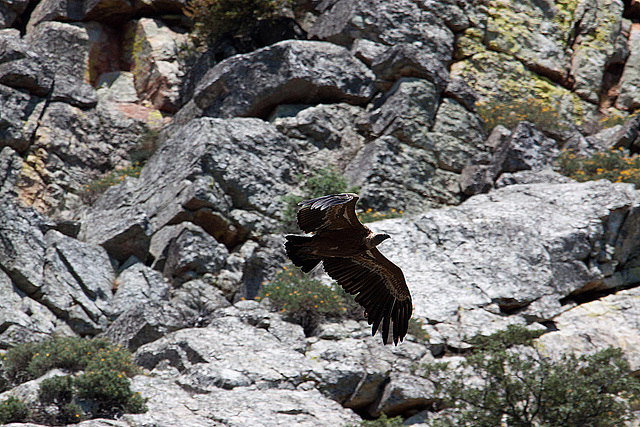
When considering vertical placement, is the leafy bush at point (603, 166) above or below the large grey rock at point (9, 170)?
above

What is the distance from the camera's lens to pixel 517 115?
16422 mm

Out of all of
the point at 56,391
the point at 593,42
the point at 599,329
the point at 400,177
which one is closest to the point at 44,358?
the point at 56,391

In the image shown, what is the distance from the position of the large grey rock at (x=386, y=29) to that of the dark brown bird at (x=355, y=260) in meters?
9.10

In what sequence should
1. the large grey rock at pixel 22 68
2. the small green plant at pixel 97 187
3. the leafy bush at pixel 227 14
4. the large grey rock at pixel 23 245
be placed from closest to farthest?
the large grey rock at pixel 23 245 → the small green plant at pixel 97 187 → the large grey rock at pixel 22 68 → the leafy bush at pixel 227 14

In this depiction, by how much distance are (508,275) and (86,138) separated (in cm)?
956

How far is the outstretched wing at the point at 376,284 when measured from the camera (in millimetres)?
8000

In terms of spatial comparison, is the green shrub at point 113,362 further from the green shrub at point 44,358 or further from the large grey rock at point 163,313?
the large grey rock at point 163,313

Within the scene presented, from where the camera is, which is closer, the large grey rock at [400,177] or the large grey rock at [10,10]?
the large grey rock at [400,177]

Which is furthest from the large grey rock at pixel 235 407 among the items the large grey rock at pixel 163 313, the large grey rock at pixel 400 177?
the large grey rock at pixel 400 177

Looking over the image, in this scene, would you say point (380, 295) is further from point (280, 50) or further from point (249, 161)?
point (280, 50)

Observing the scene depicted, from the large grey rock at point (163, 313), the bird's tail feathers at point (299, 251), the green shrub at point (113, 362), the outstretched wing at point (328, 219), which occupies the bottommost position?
the large grey rock at point (163, 313)

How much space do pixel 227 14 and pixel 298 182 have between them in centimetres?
500

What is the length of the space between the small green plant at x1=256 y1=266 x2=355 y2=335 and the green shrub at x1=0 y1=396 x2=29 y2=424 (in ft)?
13.1

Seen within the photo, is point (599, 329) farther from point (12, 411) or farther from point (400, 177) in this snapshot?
point (12, 411)
